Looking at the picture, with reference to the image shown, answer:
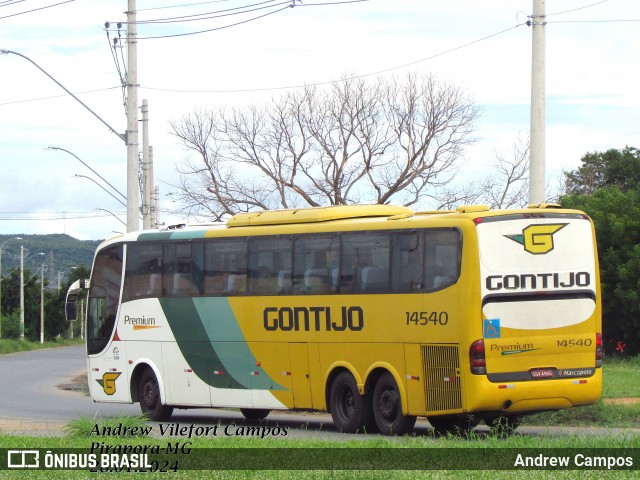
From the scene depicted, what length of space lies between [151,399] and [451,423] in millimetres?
6295

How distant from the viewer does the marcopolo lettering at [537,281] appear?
53.1ft

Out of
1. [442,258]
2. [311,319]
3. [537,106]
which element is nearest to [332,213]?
[311,319]

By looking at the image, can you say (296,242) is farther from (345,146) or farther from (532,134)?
(345,146)

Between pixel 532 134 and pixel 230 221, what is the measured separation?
537 cm

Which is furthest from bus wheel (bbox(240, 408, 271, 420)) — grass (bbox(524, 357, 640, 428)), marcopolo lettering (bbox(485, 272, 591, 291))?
marcopolo lettering (bbox(485, 272, 591, 291))

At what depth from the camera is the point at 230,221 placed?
20.5m

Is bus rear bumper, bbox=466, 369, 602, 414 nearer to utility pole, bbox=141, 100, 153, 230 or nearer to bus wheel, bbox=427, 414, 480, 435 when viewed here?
bus wheel, bbox=427, 414, 480, 435

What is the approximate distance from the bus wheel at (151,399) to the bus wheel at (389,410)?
17.9 feet

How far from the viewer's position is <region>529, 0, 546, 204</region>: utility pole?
1922cm

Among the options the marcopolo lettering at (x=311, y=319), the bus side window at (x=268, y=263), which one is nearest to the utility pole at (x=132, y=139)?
the bus side window at (x=268, y=263)

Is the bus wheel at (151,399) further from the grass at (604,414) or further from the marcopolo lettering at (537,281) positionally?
the marcopolo lettering at (537,281)

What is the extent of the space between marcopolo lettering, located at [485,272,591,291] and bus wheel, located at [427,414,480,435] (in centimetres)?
224

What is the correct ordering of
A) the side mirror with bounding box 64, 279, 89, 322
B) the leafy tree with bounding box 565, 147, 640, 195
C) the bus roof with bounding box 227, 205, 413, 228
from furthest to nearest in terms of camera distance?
the leafy tree with bounding box 565, 147, 640, 195
the side mirror with bounding box 64, 279, 89, 322
the bus roof with bounding box 227, 205, 413, 228

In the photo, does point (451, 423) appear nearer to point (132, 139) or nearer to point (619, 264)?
point (132, 139)
